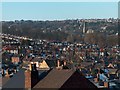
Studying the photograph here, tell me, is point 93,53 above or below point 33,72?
below

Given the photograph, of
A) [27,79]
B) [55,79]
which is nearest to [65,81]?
[55,79]

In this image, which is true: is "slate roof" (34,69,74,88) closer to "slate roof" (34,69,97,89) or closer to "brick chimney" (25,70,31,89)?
"slate roof" (34,69,97,89)

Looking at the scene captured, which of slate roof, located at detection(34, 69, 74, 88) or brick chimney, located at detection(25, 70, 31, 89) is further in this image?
brick chimney, located at detection(25, 70, 31, 89)

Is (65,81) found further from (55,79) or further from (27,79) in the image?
(27,79)

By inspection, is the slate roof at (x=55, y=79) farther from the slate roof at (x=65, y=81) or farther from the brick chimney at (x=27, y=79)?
the brick chimney at (x=27, y=79)

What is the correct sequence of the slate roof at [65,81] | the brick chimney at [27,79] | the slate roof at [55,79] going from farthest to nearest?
the brick chimney at [27,79]
the slate roof at [55,79]
the slate roof at [65,81]

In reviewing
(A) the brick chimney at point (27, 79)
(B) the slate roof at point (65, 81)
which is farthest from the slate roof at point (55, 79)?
(A) the brick chimney at point (27, 79)

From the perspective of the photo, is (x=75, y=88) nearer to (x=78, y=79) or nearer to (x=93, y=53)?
(x=78, y=79)

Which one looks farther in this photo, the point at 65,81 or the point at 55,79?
the point at 55,79

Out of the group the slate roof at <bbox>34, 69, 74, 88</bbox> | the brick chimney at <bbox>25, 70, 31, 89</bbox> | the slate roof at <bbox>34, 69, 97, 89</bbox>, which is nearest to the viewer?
the slate roof at <bbox>34, 69, 97, 89</bbox>

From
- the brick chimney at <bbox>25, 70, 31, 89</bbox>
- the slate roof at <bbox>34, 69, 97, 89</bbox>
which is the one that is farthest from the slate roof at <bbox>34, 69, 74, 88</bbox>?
the brick chimney at <bbox>25, 70, 31, 89</bbox>

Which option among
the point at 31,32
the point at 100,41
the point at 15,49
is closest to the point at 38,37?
the point at 31,32
